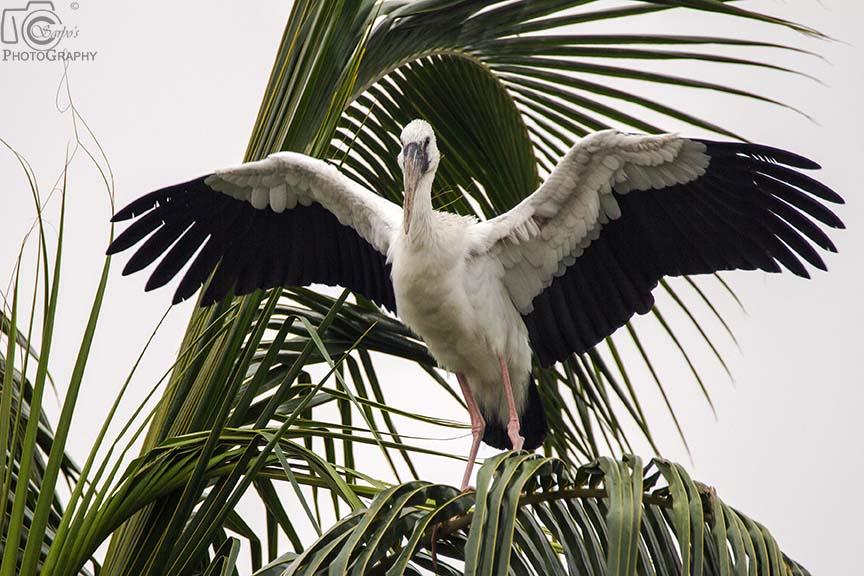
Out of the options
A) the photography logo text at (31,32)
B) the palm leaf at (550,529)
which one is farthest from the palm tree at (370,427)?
the photography logo text at (31,32)

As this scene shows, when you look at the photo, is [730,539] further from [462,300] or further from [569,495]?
[462,300]

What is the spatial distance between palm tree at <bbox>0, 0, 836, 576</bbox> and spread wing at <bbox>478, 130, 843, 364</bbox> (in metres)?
0.15

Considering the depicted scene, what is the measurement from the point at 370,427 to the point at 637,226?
1.23 meters

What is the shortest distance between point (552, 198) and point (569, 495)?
4.18 ft

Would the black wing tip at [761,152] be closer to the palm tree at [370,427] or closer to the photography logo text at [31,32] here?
the palm tree at [370,427]

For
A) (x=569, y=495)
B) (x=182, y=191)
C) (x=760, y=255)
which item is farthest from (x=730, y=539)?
Result: (x=182, y=191)

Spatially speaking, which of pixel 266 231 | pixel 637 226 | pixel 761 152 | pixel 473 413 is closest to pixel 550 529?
pixel 761 152

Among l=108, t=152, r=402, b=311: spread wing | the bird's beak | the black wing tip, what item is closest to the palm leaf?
the black wing tip

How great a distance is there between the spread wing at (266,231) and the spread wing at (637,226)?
40 centimetres

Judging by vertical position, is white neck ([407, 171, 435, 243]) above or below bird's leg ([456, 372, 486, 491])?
above

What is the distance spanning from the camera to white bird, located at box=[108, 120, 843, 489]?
276cm

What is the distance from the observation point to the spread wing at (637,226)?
2701mm

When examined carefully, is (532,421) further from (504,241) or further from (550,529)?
(550,529)

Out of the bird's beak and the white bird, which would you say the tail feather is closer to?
the white bird
